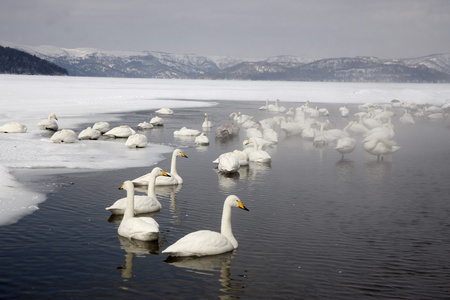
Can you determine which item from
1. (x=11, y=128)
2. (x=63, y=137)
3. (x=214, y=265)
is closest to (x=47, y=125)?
(x=11, y=128)

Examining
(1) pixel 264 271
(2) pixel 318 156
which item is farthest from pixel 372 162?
(1) pixel 264 271

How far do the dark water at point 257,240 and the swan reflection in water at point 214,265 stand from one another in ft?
0.12

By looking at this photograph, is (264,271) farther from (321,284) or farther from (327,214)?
(327,214)

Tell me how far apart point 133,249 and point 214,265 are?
195cm

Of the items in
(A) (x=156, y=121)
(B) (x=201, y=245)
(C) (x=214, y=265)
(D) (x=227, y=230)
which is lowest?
(C) (x=214, y=265)

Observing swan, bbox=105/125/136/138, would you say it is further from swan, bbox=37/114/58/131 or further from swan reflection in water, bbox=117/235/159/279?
swan reflection in water, bbox=117/235/159/279

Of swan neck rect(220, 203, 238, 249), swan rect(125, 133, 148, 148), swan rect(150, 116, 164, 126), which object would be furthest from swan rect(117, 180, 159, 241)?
swan rect(150, 116, 164, 126)

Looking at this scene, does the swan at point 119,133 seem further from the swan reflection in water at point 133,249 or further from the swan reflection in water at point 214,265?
the swan reflection in water at point 214,265

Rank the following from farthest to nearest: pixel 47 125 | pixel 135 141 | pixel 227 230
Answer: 1. pixel 47 125
2. pixel 135 141
3. pixel 227 230

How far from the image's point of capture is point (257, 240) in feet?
40.7

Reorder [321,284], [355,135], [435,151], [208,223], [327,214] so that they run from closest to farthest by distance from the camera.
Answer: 1. [321,284]
2. [208,223]
3. [327,214]
4. [435,151]
5. [355,135]

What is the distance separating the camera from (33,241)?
38.9ft

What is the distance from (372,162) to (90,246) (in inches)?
648

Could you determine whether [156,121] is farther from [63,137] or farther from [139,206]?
[139,206]
